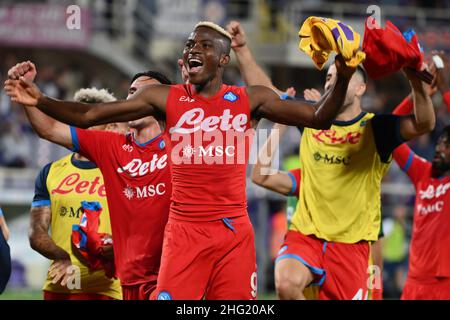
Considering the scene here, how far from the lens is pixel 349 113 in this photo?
7332mm

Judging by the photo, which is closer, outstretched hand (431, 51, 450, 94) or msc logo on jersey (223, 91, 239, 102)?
msc logo on jersey (223, 91, 239, 102)

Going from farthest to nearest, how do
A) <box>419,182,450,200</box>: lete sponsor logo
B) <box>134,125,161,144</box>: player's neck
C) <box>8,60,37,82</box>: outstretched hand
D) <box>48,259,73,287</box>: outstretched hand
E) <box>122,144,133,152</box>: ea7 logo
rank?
<box>419,182,450,200</box>: lete sponsor logo
<box>48,259,73,287</box>: outstretched hand
<box>134,125,161,144</box>: player's neck
<box>122,144,133,152</box>: ea7 logo
<box>8,60,37,82</box>: outstretched hand

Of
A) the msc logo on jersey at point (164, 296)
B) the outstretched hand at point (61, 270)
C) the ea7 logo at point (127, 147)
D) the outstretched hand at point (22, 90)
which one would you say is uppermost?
the outstretched hand at point (22, 90)

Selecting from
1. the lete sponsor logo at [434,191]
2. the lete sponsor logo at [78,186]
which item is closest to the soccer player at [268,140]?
the lete sponsor logo at [434,191]

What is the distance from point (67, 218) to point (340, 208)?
7.21 ft

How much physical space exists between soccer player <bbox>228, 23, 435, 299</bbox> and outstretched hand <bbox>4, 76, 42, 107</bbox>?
8.02 feet

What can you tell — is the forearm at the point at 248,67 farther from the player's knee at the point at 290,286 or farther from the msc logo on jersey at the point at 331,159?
the player's knee at the point at 290,286

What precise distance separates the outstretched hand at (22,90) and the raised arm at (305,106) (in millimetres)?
1379

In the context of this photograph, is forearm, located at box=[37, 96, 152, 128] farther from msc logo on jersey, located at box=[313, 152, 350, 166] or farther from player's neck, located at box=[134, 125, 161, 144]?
msc logo on jersey, located at box=[313, 152, 350, 166]

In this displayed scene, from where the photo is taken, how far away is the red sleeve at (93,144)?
21.2ft

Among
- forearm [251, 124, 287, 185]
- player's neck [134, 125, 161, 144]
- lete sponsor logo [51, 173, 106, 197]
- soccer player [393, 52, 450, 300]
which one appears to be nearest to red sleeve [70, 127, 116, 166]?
player's neck [134, 125, 161, 144]

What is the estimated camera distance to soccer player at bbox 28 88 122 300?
23.5 feet

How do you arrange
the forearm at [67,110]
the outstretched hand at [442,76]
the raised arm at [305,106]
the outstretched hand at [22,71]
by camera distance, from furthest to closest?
1. the outstretched hand at [442,76]
2. the raised arm at [305,106]
3. the forearm at [67,110]
4. the outstretched hand at [22,71]

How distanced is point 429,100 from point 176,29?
13097 mm
